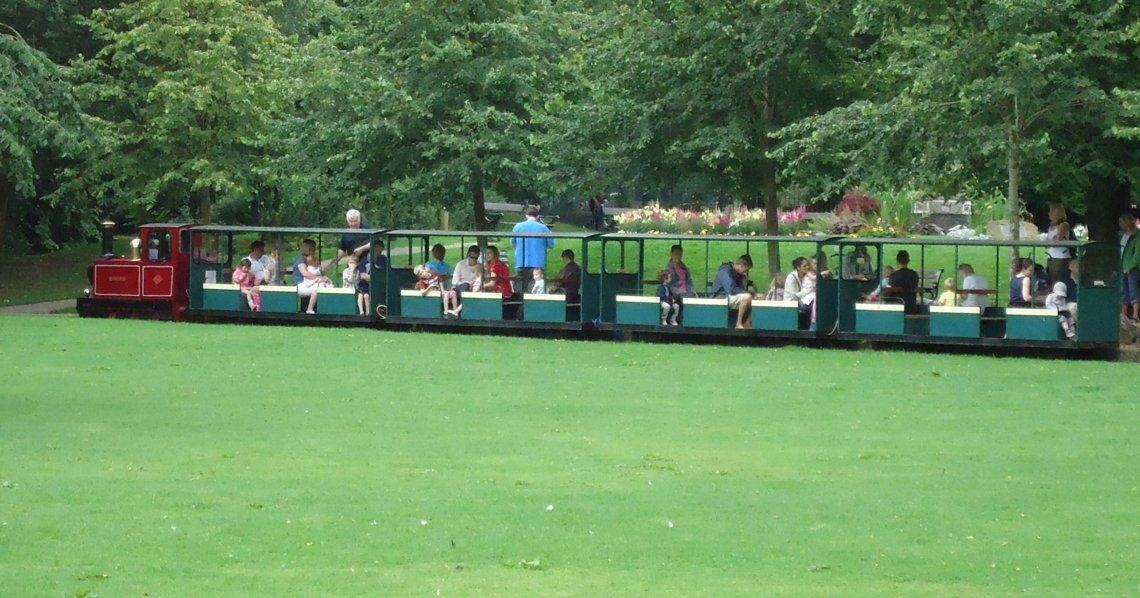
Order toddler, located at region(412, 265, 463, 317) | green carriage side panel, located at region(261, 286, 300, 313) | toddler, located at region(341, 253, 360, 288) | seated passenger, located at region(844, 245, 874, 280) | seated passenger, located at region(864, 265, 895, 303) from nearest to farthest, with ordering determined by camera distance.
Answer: seated passenger, located at region(864, 265, 895, 303)
seated passenger, located at region(844, 245, 874, 280)
toddler, located at region(412, 265, 463, 317)
toddler, located at region(341, 253, 360, 288)
green carriage side panel, located at region(261, 286, 300, 313)

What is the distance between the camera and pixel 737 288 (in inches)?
1150

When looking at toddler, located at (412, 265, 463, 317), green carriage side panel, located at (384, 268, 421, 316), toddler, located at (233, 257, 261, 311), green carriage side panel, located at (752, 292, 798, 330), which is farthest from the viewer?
toddler, located at (233, 257, 261, 311)

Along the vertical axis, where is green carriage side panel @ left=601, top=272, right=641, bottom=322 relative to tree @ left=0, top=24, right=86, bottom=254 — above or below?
below

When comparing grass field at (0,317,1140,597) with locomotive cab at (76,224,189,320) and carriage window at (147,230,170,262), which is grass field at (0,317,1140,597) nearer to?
locomotive cab at (76,224,189,320)

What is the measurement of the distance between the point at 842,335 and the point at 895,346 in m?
0.87

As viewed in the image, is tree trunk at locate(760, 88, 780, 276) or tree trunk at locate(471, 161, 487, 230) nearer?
tree trunk at locate(760, 88, 780, 276)

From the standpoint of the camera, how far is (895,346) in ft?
91.0

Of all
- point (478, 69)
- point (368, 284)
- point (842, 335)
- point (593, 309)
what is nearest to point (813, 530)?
point (842, 335)

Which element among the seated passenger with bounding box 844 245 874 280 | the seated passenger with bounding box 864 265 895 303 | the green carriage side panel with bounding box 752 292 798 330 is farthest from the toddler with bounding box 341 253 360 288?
the seated passenger with bounding box 864 265 895 303

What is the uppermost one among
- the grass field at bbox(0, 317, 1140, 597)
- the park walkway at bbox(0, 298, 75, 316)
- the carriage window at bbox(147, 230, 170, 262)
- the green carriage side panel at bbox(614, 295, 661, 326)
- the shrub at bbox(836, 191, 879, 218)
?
the shrub at bbox(836, 191, 879, 218)

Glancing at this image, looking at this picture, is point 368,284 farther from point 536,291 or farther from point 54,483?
point 54,483

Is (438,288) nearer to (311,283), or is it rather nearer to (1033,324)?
(311,283)

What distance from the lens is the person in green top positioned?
27.5 metres

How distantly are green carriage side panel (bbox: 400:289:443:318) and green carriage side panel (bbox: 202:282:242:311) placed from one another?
3.89 m
